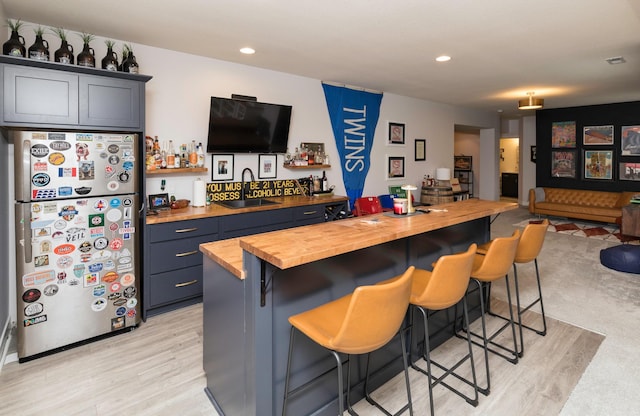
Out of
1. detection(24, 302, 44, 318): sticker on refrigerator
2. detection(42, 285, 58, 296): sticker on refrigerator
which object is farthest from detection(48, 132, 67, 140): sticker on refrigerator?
detection(24, 302, 44, 318): sticker on refrigerator

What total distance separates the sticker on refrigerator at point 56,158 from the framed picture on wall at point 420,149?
561 centimetres

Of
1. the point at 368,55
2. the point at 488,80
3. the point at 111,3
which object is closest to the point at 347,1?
the point at 368,55

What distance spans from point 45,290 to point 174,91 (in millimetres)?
2195

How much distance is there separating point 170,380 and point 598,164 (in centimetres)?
914

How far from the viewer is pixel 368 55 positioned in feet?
12.7

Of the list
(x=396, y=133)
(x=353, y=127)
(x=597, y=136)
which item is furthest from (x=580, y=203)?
(x=353, y=127)

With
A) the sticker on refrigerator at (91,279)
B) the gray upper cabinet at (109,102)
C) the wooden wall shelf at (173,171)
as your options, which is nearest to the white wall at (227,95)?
the wooden wall shelf at (173,171)

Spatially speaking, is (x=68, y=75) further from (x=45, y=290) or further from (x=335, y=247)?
(x=335, y=247)

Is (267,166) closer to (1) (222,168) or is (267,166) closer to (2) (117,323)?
(1) (222,168)

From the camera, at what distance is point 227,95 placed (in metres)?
4.13

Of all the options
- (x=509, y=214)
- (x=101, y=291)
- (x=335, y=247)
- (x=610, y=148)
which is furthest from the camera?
(x=509, y=214)

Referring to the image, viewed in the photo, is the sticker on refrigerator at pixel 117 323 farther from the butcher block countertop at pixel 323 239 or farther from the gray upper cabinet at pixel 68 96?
the gray upper cabinet at pixel 68 96

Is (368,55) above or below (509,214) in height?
above

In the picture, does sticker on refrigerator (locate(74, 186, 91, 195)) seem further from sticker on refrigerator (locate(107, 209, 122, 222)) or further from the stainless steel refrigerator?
sticker on refrigerator (locate(107, 209, 122, 222))
